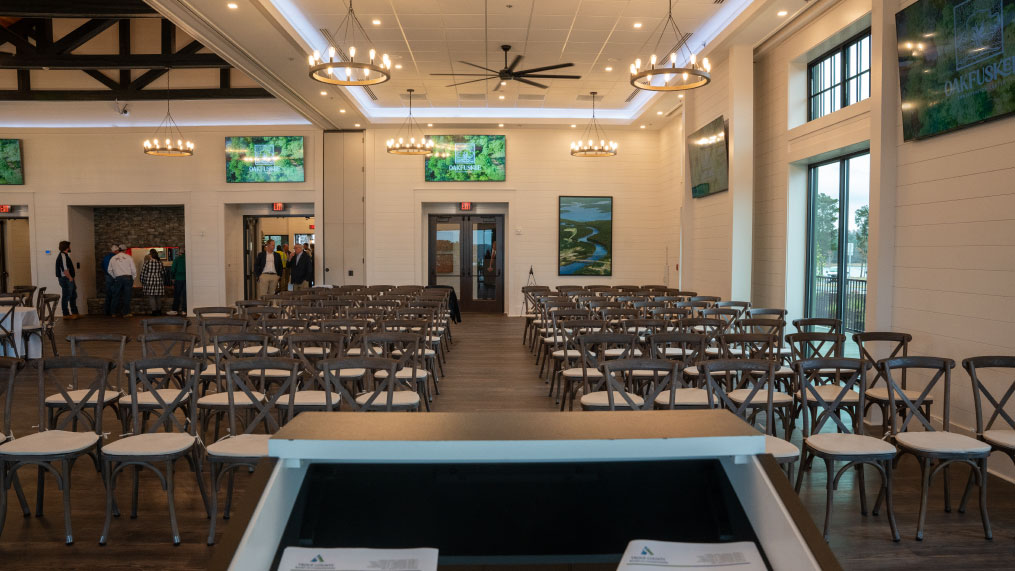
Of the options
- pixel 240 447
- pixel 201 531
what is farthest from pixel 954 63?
pixel 201 531

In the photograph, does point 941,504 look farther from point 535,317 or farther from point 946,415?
point 535,317

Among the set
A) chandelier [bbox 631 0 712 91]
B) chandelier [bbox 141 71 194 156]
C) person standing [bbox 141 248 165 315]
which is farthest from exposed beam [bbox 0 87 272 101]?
chandelier [bbox 631 0 712 91]

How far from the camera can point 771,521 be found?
1436 millimetres

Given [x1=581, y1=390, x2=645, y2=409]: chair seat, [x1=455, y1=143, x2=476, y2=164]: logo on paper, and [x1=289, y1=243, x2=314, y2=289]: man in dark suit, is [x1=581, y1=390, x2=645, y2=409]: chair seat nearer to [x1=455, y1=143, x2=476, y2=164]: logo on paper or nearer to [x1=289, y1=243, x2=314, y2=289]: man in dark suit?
[x1=455, y1=143, x2=476, y2=164]: logo on paper

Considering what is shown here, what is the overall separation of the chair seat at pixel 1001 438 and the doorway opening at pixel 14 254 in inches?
773

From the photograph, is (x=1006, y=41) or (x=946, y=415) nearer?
(x=946, y=415)

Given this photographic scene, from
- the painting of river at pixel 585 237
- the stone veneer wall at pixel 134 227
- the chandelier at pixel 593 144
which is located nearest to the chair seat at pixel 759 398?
the chandelier at pixel 593 144

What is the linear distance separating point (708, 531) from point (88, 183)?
1799 cm

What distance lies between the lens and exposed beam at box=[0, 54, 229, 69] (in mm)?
11922

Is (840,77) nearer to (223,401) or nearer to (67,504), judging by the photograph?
(223,401)

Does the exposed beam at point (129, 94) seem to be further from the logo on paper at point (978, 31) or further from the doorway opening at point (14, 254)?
the logo on paper at point (978, 31)

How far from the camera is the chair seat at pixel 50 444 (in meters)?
3.66

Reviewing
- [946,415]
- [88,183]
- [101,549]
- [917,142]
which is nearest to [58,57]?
[88,183]

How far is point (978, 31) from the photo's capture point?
17.0ft
